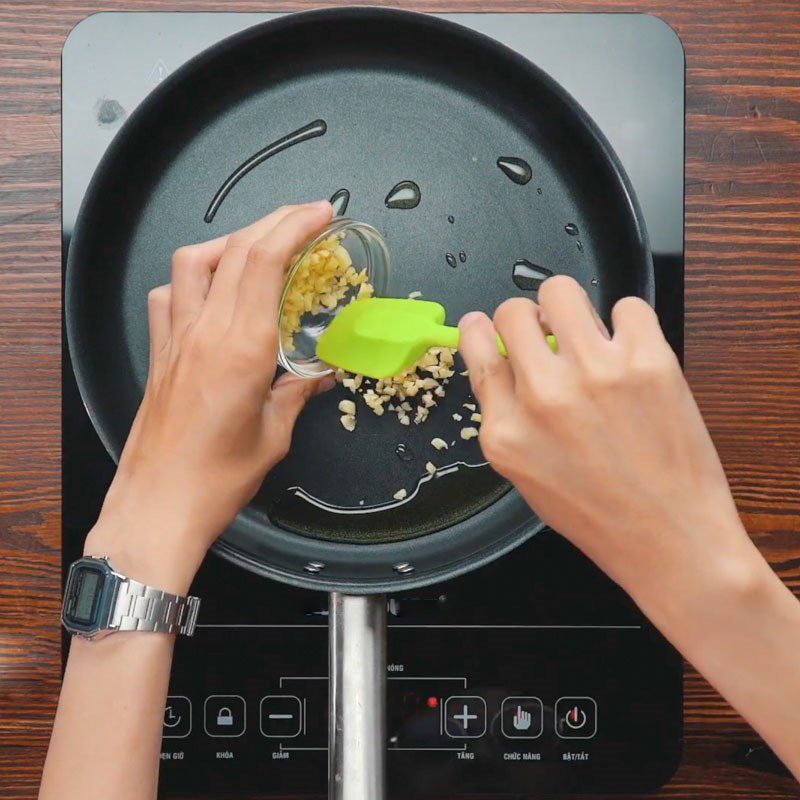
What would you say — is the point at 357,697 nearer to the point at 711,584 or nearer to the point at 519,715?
the point at 519,715

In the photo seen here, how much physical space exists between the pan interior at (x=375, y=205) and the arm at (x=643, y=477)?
0.22m

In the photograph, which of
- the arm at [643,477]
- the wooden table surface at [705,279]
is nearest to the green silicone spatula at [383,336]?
the arm at [643,477]

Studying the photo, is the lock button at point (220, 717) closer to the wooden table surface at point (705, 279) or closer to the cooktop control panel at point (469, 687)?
the cooktop control panel at point (469, 687)

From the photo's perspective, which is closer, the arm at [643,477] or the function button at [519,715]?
the arm at [643,477]

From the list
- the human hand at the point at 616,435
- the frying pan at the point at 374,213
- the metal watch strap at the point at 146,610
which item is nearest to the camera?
the human hand at the point at 616,435

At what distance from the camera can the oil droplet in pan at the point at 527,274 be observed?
0.61m

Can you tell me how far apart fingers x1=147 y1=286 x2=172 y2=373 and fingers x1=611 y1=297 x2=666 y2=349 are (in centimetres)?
28

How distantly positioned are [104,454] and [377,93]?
34 centimetres

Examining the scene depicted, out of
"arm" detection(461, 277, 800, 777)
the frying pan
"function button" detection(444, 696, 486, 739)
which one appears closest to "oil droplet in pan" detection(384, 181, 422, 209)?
the frying pan

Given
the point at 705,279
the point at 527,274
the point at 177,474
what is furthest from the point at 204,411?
the point at 705,279

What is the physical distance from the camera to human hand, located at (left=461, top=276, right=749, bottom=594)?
0.37 m

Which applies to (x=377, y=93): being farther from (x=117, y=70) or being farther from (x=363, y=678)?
(x=363, y=678)

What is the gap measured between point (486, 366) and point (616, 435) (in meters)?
0.07

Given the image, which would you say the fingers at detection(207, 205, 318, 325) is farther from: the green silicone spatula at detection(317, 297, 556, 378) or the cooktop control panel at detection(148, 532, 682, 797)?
the cooktop control panel at detection(148, 532, 682, 797)
